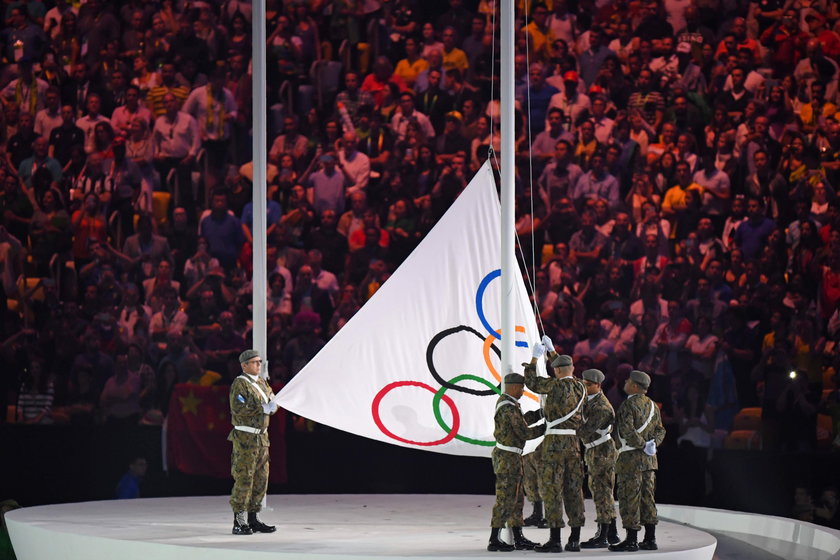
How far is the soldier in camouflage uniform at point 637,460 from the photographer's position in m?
8.61

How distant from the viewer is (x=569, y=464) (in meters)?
8.75

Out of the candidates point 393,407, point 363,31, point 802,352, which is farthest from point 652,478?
point 363,31

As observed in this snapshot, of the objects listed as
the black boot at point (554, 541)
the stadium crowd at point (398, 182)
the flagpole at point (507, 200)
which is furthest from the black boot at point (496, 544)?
the stadium crowd at point (398, 182)

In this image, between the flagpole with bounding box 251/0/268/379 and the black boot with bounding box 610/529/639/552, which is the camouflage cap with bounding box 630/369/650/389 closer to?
the black boot with bounding box 610/529/639/552

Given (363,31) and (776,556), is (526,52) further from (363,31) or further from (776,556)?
(776,556)

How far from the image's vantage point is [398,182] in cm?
1463

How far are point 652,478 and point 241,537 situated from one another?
2731 mm

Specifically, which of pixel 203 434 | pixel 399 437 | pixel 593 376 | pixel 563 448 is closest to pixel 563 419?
pixel 563 448

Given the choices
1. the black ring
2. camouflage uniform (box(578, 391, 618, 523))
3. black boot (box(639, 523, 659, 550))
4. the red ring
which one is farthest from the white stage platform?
the black ring

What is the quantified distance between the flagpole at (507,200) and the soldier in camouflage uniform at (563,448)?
1.32 feet

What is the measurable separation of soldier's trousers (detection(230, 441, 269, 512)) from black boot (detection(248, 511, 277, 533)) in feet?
0.15

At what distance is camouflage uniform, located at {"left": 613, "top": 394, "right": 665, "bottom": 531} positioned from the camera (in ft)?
28.3

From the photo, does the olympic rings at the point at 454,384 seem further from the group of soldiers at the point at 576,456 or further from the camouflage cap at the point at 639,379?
the camouflage cap at the point at 639,379

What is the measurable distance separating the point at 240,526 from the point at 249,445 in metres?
0.55
